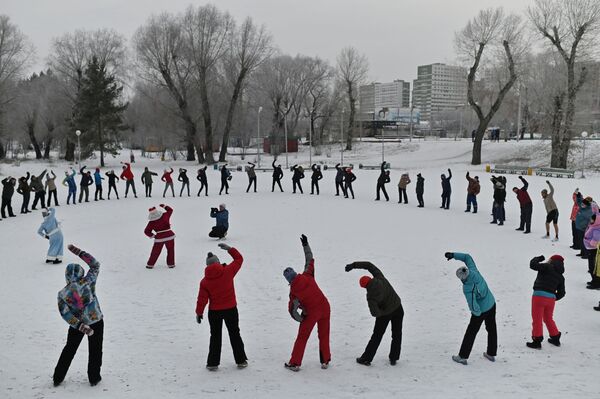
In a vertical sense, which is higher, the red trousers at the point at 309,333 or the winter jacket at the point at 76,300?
the winter jacket at the point at 76,300

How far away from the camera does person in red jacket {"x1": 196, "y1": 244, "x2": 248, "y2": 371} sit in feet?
20.0

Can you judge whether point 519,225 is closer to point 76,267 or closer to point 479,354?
point 479,354

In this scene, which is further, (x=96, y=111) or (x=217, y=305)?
(x=96, y=111)

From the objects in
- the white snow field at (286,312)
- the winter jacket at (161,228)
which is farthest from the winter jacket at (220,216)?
the winter jacket at (161,228)

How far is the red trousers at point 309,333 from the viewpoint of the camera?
6112 mm

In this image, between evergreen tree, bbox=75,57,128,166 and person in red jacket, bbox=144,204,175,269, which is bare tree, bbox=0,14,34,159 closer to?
evergreen tree, bbox=75,57,128,166

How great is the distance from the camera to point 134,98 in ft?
243

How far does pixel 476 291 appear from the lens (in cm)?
611

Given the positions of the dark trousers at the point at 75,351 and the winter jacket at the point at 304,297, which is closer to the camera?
the dark trousers at the point at 75,351

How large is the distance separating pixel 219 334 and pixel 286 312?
2.53 metres

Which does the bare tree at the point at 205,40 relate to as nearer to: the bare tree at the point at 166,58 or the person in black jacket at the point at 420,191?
the bare tree at the point at 166,58

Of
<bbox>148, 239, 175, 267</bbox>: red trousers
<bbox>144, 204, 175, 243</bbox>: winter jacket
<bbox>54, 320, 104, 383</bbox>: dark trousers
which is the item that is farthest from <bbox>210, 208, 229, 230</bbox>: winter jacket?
<bbox>54, 320, 104, 383</bbox>: dark trousers

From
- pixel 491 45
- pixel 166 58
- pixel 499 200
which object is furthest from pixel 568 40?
pixel 166 58

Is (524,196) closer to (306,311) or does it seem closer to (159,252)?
(159,252)
